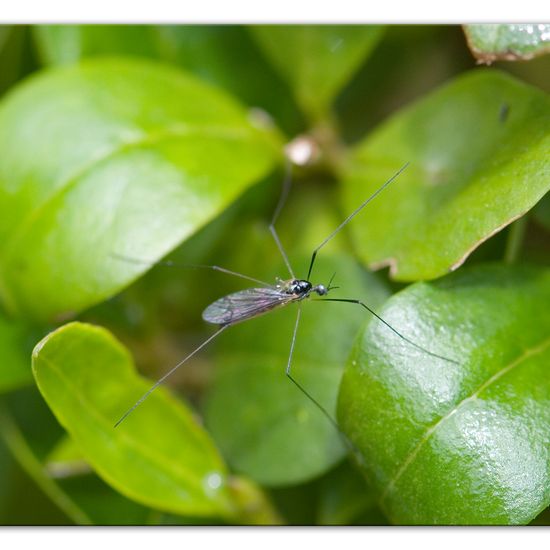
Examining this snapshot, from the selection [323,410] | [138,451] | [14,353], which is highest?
[14,353]

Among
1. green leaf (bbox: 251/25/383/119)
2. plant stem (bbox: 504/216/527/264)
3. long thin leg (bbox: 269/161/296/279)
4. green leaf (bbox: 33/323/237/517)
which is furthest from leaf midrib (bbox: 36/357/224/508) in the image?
green leaf (bbox: 251/25/383/119)

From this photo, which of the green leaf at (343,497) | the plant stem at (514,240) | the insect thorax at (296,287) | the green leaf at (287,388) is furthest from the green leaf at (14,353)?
the plant stem at (514,240)

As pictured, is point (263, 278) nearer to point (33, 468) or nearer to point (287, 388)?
point (287, 388)

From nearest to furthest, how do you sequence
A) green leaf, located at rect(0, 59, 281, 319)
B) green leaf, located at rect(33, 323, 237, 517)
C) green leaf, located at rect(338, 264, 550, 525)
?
green leaf, located at rect(338, 264, 550, 525)
green leaf, located at rect(33, 323, 237, 517)
green leaf, located at rect(0, 59, 281, 319)

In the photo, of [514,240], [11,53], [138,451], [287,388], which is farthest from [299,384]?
[11,53]

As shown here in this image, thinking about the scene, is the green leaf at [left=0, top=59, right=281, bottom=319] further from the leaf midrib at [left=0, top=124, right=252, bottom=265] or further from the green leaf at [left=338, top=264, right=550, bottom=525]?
the green leaf at [left=338, top=264, right=550, bottom=525]

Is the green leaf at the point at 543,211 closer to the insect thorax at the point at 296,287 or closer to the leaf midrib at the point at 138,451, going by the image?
the insect thorax at the point at 296,287
